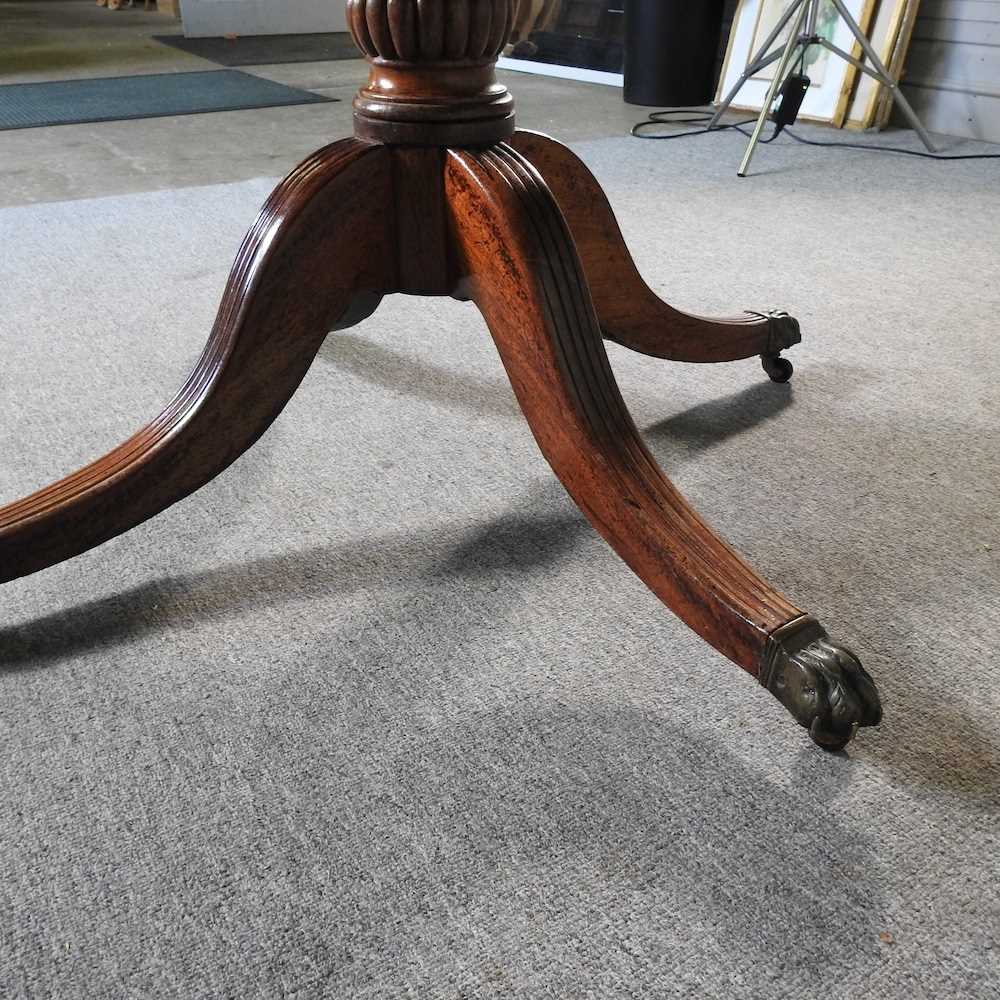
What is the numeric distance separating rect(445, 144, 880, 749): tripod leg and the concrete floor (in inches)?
56.8

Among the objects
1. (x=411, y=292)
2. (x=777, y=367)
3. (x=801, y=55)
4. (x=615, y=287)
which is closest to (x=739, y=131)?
(x=801, y=55)

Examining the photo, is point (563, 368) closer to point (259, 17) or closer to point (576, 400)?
point (576, 400)

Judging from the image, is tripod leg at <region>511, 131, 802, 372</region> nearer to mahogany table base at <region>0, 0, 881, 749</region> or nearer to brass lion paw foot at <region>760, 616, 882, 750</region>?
mahogany table base at <region>0, 0, 881, 749</region>

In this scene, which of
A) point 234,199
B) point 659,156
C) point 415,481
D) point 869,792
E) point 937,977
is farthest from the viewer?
point 659,156

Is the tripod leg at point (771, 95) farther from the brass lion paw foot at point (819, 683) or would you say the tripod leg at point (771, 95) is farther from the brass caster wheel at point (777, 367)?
the brass lion paw foot at point (819, 683)

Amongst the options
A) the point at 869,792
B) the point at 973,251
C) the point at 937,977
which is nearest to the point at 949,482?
the point at 869,792

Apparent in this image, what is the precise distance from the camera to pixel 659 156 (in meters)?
2.17

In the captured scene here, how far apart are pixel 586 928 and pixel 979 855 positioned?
204 millimetres

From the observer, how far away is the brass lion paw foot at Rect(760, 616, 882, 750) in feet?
1.72

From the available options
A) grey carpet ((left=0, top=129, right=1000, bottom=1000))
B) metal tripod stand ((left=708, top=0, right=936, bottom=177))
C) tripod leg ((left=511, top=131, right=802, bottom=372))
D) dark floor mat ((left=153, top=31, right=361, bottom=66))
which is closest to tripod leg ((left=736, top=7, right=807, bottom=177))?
metal tripod stand ((left=708, top=0, right=936, bottom=177))

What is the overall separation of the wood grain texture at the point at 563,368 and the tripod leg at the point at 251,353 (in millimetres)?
66

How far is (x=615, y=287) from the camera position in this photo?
90 centimetres

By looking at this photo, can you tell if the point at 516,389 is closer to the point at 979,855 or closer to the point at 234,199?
the point at 979,855

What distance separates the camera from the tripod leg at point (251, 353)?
26.7 inches
